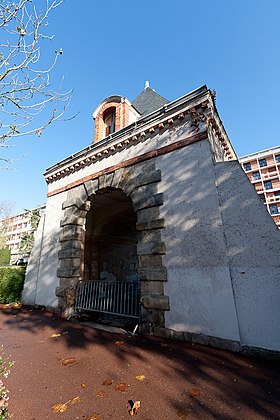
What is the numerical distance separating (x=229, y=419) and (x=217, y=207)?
126 inches

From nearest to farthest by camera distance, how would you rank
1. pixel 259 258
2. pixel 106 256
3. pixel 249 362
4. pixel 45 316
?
pixel 249 362 → pixel 259 258 → pixel 45 316 → pixel 106 256

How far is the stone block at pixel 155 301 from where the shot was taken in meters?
4.46

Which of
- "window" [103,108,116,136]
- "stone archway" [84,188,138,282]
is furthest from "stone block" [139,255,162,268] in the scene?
"window" [103,108,116,136]

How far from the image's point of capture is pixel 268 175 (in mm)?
35812

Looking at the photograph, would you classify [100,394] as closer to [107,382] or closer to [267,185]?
[107,382]

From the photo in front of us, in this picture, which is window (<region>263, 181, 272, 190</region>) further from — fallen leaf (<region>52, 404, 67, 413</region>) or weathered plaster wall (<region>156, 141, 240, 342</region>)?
fallen leaf (<region>52, 404, 67, 413</region>)

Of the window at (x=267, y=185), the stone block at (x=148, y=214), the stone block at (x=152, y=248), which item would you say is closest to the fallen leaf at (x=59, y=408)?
the stone block at (x=152, y=248)

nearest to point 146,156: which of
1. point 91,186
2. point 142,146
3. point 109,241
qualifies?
point 142,146

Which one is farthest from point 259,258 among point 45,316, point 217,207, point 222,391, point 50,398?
point 45,316

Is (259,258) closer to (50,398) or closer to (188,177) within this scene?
(188,177)

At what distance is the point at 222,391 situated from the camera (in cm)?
246

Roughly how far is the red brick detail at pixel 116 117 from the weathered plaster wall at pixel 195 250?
369 cm

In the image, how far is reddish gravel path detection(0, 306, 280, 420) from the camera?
2158 millimetres

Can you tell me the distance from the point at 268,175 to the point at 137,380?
4116 cm
